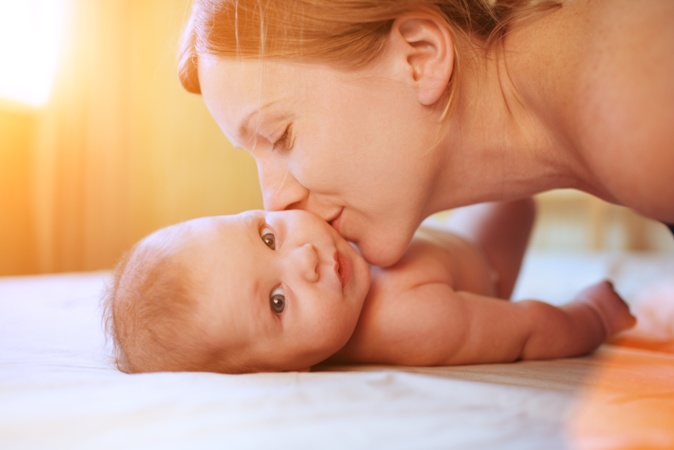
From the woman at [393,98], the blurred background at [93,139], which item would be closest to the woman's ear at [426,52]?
the woman at [393,98]

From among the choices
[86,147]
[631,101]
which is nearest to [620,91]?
[631,101]

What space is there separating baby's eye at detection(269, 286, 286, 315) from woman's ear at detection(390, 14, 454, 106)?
1.12 feet

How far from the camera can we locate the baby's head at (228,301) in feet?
2.67

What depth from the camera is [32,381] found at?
730 millimetres

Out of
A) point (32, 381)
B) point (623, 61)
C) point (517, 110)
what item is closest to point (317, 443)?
point (32, 381)

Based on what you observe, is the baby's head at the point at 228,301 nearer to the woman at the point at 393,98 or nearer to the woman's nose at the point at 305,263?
the woman's nose at the point at 305,263

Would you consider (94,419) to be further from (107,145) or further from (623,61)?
(107,145)

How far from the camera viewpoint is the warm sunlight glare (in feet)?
8.36

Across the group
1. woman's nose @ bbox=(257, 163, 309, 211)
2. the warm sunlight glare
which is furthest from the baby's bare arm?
the warm sunlight glare

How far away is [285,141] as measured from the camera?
0.99 meters

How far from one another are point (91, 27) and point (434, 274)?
8.23ft

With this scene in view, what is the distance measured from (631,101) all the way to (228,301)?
51 centimetres

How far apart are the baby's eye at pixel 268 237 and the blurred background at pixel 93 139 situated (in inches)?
58.3

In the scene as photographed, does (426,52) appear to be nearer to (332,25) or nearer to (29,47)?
(332,25)
